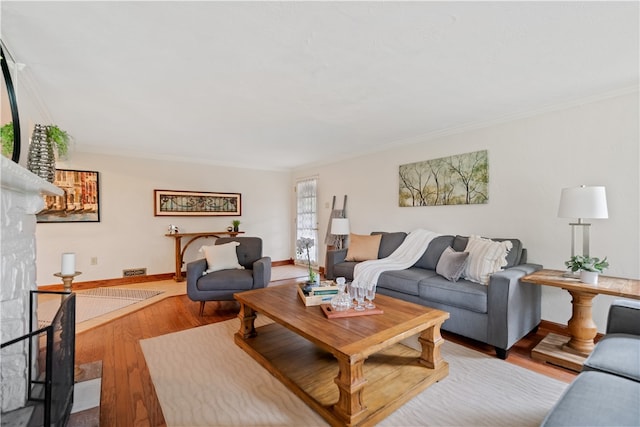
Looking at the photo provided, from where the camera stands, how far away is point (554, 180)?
279cm

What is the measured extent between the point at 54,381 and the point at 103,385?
898 mm

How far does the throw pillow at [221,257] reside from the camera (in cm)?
349

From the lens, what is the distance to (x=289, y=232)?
257 inches

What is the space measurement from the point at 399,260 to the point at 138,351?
2767 mm

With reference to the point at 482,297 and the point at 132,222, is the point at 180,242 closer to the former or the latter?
the point at 132,222

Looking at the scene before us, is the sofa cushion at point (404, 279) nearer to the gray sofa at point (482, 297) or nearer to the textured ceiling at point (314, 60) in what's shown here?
the gray sofa at point (482, 297)

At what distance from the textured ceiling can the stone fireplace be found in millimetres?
942

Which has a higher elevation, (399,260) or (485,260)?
(485,260)

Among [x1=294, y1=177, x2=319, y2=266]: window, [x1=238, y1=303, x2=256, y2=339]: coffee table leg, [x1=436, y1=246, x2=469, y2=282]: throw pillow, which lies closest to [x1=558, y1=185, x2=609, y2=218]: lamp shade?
[x1=436, y1=246, x2=469, y2=282]: throw pillow

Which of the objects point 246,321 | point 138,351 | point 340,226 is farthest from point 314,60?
point 340,226

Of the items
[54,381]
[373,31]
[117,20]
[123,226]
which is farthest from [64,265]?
[123,226]

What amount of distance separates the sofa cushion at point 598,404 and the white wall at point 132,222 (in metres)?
5.26

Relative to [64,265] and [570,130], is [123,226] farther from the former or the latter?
[570,130]

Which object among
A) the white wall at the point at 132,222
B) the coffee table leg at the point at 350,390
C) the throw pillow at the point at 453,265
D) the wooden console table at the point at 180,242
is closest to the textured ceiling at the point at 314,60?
the white wall at the point at 132,222
